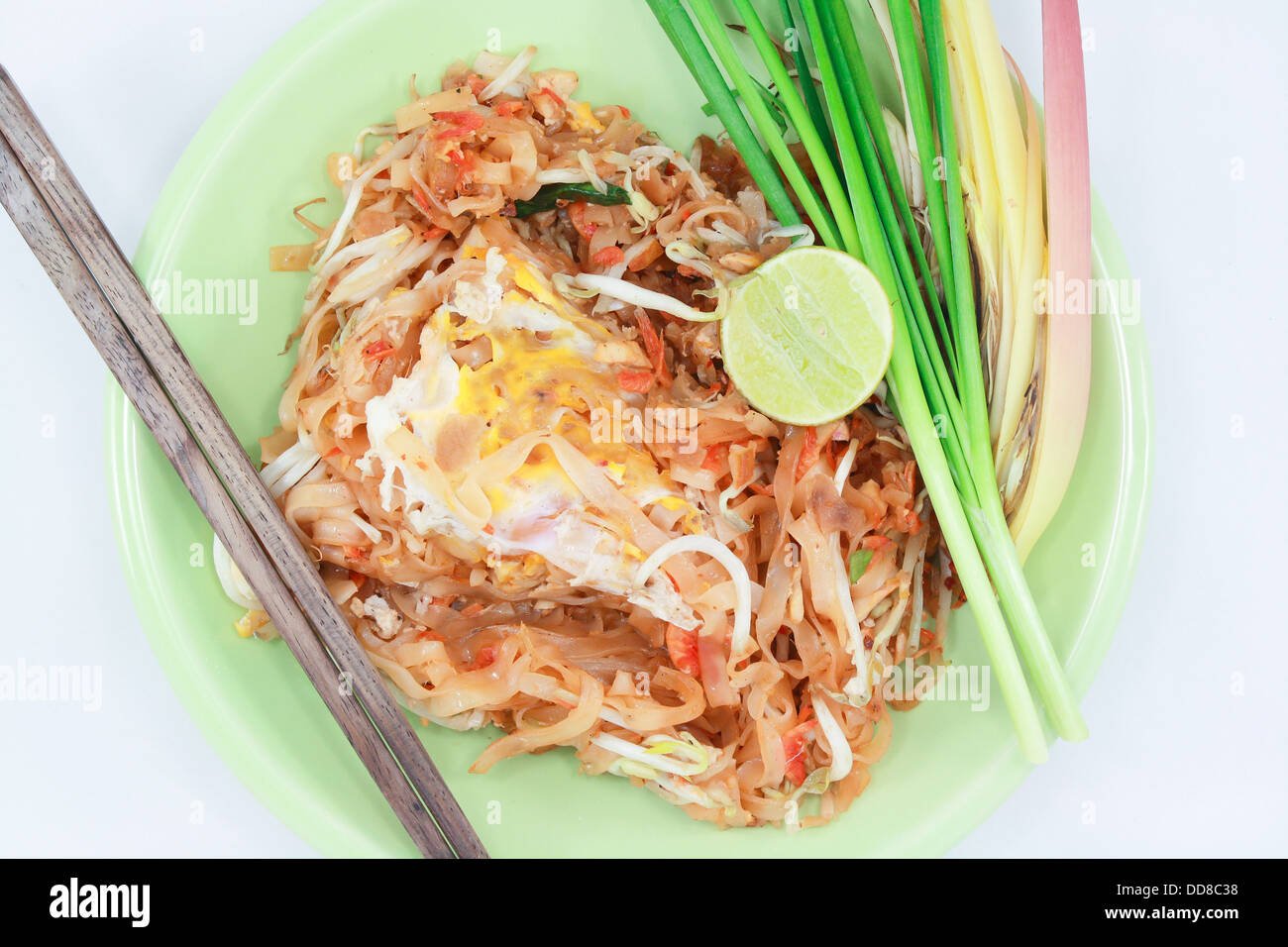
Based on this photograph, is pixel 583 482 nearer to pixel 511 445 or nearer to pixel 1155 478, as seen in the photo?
pixel 511 445

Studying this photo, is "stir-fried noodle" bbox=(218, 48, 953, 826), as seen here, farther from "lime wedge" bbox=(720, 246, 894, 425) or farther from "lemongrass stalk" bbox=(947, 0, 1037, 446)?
"lemongrass stalk" bbox=(947, 0, 1037, 446)

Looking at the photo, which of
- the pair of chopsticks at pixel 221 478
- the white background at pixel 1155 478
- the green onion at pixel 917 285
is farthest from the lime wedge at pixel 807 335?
the white background at pixel 1155 478

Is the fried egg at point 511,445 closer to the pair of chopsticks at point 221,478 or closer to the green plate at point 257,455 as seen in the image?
the pair of chopsticks at point 221,478

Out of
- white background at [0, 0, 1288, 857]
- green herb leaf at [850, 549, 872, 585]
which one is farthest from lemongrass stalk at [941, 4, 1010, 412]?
white background at [0, 0, 1288, 857]

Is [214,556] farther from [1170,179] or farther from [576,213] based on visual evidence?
[1170,179]

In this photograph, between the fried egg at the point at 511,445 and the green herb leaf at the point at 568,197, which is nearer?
the fried egg at the point at 511,445

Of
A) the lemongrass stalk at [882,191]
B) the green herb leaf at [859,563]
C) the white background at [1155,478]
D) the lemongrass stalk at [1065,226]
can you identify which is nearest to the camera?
the lemongrass stalk at [1065,226]
